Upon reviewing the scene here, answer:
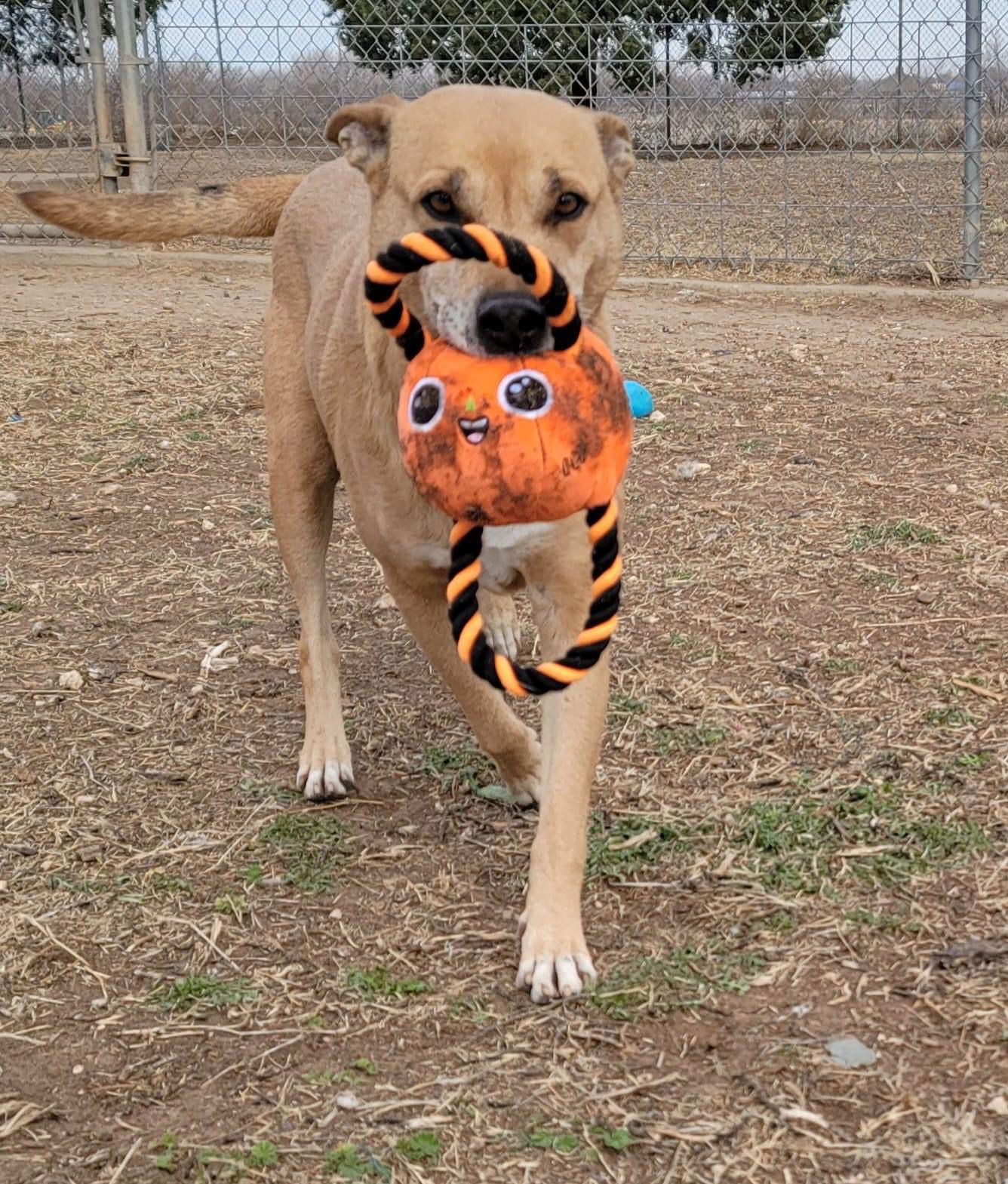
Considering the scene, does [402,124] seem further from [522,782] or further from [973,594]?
[973,594]

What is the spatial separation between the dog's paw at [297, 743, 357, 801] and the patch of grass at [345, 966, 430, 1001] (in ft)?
2.52

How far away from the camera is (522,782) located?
10.9 ft

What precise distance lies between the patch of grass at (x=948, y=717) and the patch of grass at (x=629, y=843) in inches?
30.2

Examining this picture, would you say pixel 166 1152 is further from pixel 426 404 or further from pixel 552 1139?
pixel 426 404

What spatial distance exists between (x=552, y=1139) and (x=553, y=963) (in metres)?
0.42

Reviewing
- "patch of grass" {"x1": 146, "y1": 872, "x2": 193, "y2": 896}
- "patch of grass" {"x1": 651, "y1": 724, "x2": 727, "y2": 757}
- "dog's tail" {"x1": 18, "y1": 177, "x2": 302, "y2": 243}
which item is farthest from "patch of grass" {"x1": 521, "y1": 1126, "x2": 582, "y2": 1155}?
"dog's tail" {"x1": 18, "y1": 177, "x2": 302, "y2": 243}

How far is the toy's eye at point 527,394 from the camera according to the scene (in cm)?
241

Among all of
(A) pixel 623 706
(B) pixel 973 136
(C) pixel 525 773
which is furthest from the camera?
(B) pixel 973 136

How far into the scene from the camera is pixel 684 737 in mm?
3578

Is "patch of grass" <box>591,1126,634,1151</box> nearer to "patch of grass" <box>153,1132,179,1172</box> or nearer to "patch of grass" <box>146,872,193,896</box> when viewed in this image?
"patch of grass" <box>153,1132,179,1172</box>

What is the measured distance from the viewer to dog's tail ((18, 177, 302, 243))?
3814 millimetres

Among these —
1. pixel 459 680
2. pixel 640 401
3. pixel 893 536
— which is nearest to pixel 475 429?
pixel 459 680

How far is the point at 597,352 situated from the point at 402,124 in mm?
831

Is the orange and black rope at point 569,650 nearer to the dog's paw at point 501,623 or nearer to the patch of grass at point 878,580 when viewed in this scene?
the dog's paw at point 501,623
